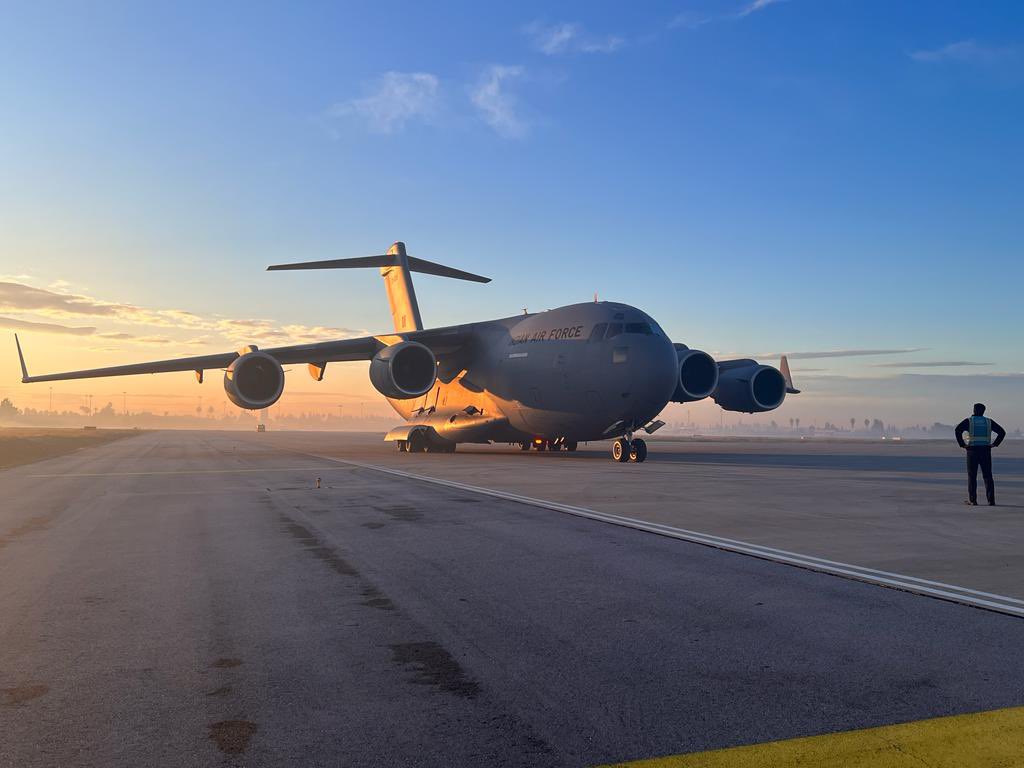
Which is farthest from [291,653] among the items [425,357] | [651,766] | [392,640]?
[425,357]

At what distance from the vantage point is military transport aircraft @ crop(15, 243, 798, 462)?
72.2 ft

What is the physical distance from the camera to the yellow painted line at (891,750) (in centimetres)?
287

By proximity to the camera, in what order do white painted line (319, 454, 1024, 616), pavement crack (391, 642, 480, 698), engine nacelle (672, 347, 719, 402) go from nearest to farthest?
pavement crack (391, 642, 480, 698) < white painted line (319, 454, 1024, 616) < engine nacelle (672, 347, 719, 402)

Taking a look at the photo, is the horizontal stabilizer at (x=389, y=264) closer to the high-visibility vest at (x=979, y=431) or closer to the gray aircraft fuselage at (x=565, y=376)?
the gray aircraft fuselage at (x=565, y=376)

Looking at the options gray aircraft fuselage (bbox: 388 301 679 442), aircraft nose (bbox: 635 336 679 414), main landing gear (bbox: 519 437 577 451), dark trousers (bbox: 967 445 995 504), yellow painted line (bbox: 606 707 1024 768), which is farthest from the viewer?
main landing gear (bbox: 519 437 577 451)

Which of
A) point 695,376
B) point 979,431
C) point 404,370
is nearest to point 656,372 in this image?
point 695,376

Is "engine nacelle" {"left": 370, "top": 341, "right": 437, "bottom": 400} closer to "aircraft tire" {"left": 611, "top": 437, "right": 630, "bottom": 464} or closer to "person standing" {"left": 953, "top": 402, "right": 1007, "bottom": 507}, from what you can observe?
"aircraft tire" {"left": 611, "top": 437, "right": 630, "bottom": 464}

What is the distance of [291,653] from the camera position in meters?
4.29

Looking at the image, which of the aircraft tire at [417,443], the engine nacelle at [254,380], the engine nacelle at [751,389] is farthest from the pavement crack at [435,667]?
the aircraft tire at [417,443]

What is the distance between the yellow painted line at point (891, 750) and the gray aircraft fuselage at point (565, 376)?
1847cm

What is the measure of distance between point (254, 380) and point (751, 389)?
17.4 meters

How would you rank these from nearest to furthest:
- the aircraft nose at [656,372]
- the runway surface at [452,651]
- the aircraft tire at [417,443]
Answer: the runway surface at [452,651], the aircraft nose at [656,372], the aircraft tire at [417,443]

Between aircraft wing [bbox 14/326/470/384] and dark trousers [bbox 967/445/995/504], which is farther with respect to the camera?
aircraft wing [bbox 14/326/470/384]

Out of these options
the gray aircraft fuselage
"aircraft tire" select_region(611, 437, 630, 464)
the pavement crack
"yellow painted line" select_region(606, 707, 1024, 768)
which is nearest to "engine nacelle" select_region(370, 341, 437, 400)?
the gray aircraft fuselage
